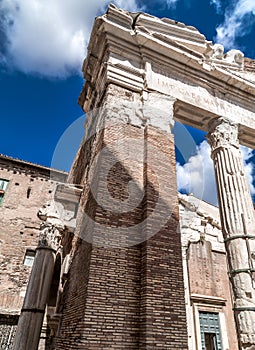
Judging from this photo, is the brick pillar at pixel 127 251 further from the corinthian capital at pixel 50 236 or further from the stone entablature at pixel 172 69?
the stone entablature at pixel 172 69

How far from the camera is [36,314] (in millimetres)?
5141

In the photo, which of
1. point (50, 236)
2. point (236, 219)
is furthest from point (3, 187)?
point (236, 219)

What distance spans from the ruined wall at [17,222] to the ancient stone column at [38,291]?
816cm

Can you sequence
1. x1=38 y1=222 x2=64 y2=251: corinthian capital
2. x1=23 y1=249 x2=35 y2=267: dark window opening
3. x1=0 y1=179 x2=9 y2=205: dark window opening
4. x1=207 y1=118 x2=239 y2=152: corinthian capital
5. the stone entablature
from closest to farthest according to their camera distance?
x1=38 y1=222 x2=64 y2=251: corinthian capital → the stone entablature → x1=207 y1=118 x2=239 y2=152: corinthian capital → x1=23 y1=249 x2=35 y2=267: dark window opening → x1=0 y1=179 x2=9 y2=205: dark window opening

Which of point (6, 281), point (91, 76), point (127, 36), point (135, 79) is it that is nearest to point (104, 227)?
point (135, 79)

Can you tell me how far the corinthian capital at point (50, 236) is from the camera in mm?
5863

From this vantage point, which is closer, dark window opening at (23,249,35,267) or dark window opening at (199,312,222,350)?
dark window opening at (199,312,222,350)

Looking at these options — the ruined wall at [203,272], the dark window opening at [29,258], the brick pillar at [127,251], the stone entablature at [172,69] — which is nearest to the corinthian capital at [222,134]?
the stone entablature at [172,69]

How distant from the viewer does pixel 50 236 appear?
5.95 metres

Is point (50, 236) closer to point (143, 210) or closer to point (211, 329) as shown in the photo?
point (143, 210)

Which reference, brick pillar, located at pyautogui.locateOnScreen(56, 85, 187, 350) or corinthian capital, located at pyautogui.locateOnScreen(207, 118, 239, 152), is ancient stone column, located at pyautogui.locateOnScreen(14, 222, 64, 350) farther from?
corinthian capital, located at pyautogui.locateOnScreen(207, 118, 239, 152)

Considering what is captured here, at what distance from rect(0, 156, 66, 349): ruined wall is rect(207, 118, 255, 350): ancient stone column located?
1029 cm

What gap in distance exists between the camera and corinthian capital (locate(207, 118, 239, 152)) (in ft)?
25.3

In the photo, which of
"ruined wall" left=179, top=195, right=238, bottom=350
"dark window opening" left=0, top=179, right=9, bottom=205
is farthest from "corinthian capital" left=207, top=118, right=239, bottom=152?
"dark window opening" left=0, top=179, right=9, bottom=205
